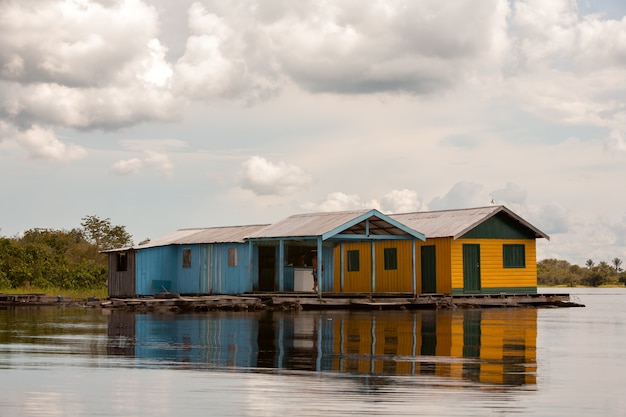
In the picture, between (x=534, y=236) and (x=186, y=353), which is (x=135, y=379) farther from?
(x=534, y=236)

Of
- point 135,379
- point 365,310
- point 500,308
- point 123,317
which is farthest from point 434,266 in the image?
point 135,379

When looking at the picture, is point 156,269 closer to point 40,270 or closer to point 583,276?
point 40,270

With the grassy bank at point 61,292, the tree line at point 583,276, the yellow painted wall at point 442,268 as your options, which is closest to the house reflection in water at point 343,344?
the yellow painted wall at point 442,268

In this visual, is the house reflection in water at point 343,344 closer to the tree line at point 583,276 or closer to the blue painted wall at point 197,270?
the blue painted wall at point 197,270

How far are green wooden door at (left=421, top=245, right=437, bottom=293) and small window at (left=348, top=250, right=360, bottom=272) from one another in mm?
3774

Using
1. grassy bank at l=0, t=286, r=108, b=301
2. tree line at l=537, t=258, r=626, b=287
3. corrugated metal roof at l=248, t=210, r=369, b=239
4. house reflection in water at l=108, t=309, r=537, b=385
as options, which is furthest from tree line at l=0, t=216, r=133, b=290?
tree line at l=537, t=258, r=626, b=287

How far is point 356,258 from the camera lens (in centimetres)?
4744

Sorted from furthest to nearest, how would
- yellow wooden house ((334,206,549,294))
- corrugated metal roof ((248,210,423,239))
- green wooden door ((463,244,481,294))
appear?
green wooden door ((463,244,481,294)) → yellow wooden house ((334,206,549,294)) → corrugated metal roof ((248,210,423,239))

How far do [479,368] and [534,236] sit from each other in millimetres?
32479

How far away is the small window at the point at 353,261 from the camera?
47.4 meters

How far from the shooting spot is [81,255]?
2840 inches

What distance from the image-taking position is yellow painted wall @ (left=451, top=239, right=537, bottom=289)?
43750mm

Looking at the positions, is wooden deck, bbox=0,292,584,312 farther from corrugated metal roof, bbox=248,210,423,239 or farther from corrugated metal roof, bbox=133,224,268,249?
corrugated metal roof, bbox=133,224,268,249

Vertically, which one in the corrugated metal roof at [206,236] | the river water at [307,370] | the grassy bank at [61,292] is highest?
the corrugated metal roof at [206,236]
